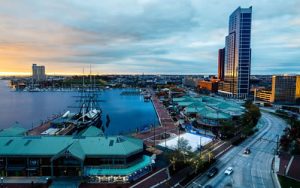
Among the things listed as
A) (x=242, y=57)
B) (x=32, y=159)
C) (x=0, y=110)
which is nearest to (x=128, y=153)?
(x=32, y=159)

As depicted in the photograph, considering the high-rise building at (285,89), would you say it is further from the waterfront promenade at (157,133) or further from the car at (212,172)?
the car at (212,172)

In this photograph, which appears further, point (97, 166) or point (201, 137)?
point (201, 137)

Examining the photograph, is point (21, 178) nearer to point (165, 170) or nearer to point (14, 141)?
point (14, 141)

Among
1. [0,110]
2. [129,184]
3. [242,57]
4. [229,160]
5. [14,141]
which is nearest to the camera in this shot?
[129,184]

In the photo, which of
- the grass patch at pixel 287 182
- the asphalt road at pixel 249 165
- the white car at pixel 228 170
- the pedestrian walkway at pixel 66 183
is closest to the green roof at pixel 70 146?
the pedestrian walkway at pixel 66 183

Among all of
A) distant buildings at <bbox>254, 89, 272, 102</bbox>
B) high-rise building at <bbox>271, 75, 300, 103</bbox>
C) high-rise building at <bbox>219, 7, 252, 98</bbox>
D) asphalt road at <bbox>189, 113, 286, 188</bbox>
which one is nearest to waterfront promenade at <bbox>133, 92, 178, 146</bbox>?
asphalt road at <bbox>189, 113, 286, 188</bbox>

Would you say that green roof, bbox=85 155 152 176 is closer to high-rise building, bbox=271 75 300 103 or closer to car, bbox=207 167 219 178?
car, bbox=207 167 219 178

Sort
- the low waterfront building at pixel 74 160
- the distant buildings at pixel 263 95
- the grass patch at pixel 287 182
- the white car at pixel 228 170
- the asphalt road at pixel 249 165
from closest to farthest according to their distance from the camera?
the grass patch at pixel 287 182 → the asphalt road at pixel 249 165 → the low waterfront building at pixel 74 160 → the white car at pixel 228 170 → the distant buildings at pixel 263 95
